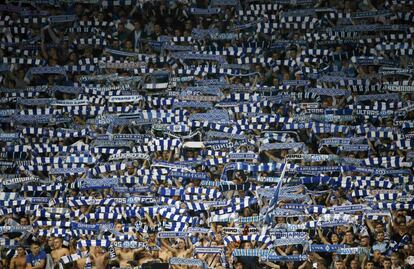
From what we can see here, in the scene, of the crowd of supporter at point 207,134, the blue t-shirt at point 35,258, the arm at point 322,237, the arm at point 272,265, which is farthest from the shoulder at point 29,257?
the arm at point 322,237

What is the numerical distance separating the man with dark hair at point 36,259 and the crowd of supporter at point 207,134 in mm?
42

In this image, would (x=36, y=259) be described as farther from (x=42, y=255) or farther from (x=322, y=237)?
(x=322, y=237)

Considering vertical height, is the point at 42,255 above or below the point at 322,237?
below

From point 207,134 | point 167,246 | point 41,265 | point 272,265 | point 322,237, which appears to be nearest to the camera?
point 272,265

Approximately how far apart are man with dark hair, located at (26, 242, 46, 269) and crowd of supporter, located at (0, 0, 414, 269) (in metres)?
0.04

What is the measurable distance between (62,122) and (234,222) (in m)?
5.30

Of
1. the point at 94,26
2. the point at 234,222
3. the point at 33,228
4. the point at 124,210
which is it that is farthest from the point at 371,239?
the point at 94,26

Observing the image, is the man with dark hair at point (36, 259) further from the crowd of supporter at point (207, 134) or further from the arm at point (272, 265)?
the arm at point (272, 265)

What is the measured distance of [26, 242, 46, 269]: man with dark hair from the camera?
27.5m

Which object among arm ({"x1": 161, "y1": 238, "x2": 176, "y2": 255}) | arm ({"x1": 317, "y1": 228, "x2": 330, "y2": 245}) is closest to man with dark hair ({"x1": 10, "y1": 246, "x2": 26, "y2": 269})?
arm ({"x1": 161, "y1": 238, "x2": 176, "y2": 255})

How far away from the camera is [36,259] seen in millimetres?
27547

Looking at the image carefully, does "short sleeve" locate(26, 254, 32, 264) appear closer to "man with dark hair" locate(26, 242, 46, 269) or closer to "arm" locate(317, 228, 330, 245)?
"man with dark hair" locate(26, 242, 46, 269)

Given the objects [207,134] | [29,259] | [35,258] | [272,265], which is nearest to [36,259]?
[35,258]

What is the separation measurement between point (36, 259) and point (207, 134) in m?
5.02
